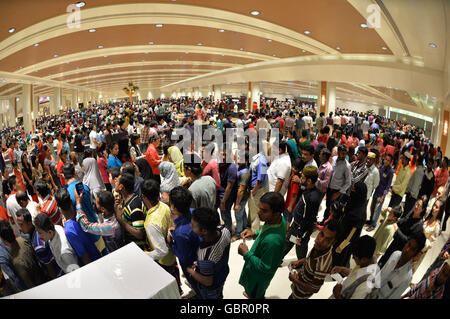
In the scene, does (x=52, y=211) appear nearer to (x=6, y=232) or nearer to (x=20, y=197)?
(x=20, y=197)

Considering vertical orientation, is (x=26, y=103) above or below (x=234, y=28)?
below

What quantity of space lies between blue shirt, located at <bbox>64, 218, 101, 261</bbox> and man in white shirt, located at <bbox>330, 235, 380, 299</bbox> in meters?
2.18

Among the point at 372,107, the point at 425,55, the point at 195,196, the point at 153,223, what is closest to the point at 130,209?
the point at 153,223

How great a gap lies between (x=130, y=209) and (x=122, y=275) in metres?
1.46

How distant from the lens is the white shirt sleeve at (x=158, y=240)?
2508mm

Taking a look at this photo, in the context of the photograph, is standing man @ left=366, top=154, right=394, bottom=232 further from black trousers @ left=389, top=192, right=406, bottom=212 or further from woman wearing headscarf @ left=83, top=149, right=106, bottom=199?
woman wearing headscarf @ left=83, top=149, right=106, bottom=199

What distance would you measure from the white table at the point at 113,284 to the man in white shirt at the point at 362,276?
1.27 m

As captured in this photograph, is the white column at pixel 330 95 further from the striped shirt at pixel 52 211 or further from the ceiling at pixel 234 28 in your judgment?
the striped shirt at pixel 52 211

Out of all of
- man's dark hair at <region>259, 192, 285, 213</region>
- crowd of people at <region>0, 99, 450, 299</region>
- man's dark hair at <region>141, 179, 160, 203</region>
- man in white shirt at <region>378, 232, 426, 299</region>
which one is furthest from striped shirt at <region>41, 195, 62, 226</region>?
man in white shirt at <region>378, 232, 426, 299</region>

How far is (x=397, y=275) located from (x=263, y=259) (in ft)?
3.16

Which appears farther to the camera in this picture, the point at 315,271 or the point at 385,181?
the point at 385,181

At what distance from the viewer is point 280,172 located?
14.0 feet

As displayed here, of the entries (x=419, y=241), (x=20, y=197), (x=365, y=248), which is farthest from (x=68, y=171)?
(x=419, y=241)

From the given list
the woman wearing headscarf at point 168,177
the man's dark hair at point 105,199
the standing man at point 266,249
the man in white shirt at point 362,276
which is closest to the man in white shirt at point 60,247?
the man's dark hair at point 105,199
